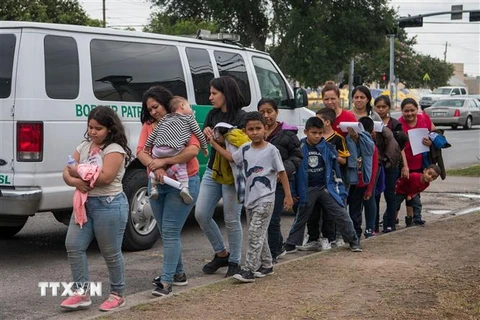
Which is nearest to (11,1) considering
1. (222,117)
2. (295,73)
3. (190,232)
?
(295,73)

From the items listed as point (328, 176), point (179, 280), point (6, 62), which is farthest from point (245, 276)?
point (6, 62)

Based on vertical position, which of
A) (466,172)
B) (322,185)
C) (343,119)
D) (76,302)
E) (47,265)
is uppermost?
(343,119)

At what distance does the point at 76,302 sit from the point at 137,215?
242cm

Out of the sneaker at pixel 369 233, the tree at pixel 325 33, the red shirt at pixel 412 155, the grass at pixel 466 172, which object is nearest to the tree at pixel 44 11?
the tree at pixel 325 33

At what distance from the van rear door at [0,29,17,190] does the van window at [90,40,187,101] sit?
2.75ft

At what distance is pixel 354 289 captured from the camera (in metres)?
6.37

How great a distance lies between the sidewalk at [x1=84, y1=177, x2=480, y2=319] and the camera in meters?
5.65

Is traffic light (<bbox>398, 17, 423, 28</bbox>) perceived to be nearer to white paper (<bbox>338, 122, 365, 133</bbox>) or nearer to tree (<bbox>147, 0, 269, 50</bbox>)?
tree (<bbox>147, 0, 269, 50</bbox>)

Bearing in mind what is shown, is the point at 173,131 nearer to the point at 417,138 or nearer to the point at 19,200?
the point at 19,200

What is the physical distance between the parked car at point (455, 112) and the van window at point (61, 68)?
29.6m

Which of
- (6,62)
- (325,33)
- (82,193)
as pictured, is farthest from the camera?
(325,33)

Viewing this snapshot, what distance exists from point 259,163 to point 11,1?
913 inches

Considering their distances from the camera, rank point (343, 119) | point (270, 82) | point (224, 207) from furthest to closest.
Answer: point (270, 82) < point (343, 119) < point (224, 207)

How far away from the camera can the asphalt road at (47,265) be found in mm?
6207
